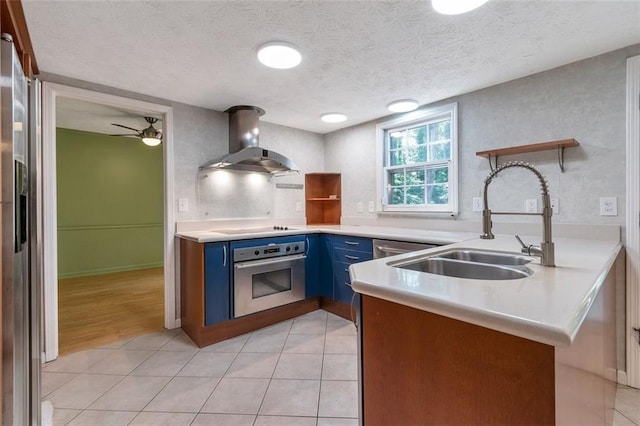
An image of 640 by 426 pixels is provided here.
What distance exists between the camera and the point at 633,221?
5.97 ft

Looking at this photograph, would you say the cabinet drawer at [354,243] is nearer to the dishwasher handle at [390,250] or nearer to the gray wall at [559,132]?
the dishwasher handle at [390,250]

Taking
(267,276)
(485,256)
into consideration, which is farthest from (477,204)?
(267,276)

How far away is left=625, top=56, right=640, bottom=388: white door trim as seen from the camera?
5.91 feet

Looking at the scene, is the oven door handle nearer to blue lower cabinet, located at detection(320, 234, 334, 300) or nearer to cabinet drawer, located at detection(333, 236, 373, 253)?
blue lower cabinet, located at detection(320, 234, 334, 300)

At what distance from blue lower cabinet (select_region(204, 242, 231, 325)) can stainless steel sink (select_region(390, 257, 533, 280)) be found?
1.67 metres

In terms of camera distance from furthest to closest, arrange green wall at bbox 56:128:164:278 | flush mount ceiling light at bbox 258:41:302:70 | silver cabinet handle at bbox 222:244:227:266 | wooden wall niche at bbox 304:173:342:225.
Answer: green wall at bbox 56:128:164:278 → wooden wall niche at bbox 304:173:342:225 → silver cabinet handle at bbox 222:244:227:266 → flush mount ceiling light at bbox 258:41:302:70

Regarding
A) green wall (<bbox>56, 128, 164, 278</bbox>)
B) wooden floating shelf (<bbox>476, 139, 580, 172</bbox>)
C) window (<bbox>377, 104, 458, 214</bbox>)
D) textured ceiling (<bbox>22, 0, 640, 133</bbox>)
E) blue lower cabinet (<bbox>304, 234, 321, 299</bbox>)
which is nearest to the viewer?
textured ceiling (<bbox>22, 0, 640, 133</bbox>)

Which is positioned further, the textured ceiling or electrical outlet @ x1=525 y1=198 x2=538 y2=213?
electrical outlet @ x1=525 y1=198 x2=538 y2=213

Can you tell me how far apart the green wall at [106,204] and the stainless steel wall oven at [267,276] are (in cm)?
372

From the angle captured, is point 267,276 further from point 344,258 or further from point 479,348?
point 479,348

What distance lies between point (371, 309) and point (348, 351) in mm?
1514

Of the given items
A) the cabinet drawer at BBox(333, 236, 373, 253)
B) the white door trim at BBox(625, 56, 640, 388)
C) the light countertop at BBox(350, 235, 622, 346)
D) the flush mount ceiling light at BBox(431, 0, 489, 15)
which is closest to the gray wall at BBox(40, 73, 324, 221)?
the cabinet drawer at BBox(333, 236, 373, 253)

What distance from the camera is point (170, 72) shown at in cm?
219

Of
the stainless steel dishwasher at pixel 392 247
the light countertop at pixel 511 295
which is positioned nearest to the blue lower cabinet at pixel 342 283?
the stainless steel dishwasher at pixel 392 247
